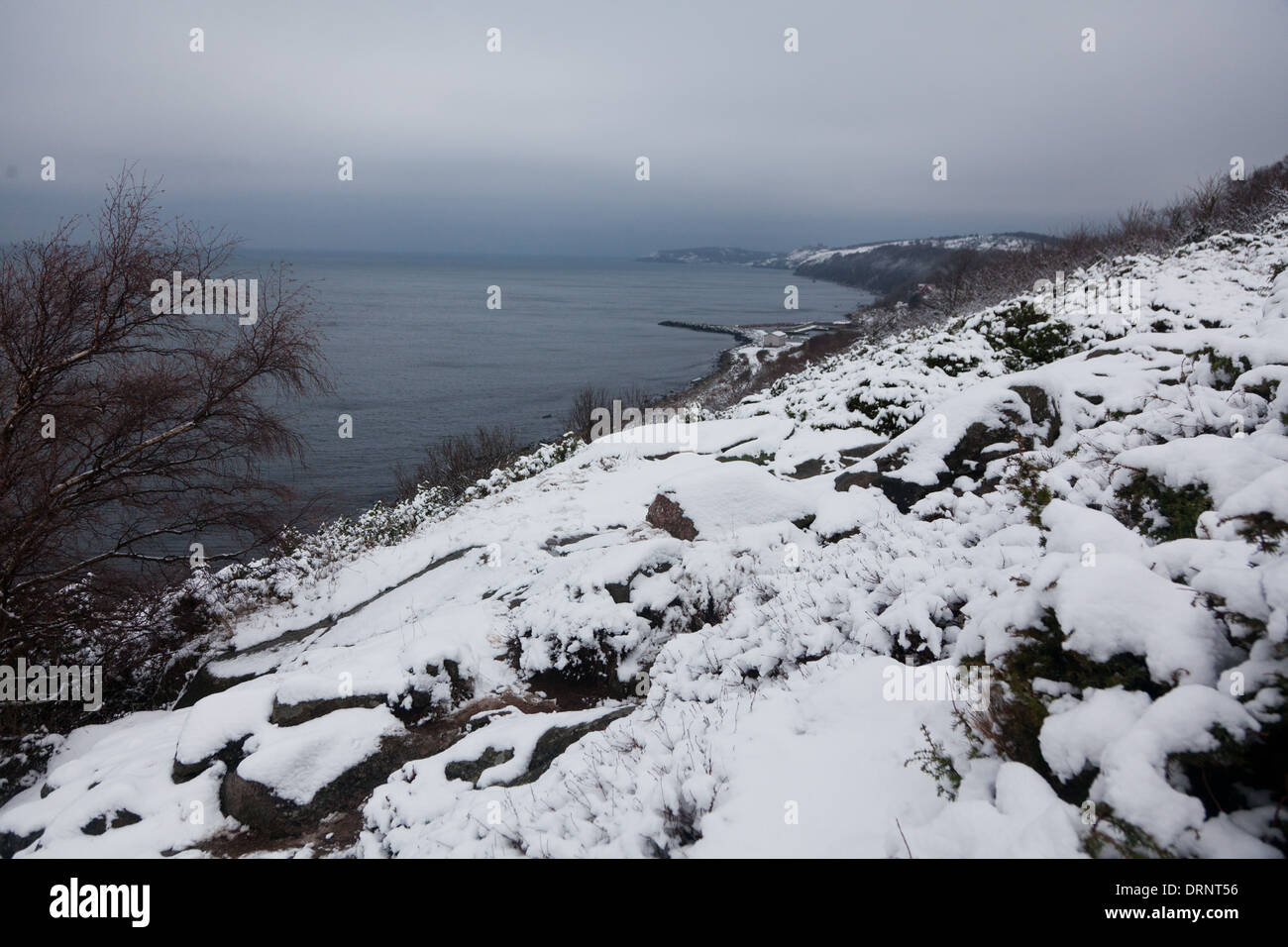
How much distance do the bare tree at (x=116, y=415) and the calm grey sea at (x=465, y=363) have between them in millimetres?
4062

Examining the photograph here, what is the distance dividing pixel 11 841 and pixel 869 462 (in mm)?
11662

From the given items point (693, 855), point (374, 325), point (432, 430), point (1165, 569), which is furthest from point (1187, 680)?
point (374, 325)

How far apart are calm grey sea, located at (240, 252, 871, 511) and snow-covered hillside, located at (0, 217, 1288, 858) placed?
507 inches

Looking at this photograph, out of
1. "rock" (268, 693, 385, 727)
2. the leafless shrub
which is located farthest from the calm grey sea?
"rock" (268, 693, 385, 727)

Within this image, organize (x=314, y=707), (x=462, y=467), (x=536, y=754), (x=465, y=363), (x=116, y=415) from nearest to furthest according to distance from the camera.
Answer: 1. (x=536, y=754)
2. (x=314, y=707)
3. (x=116, y=415)
4. (x=462, y=467)
5. (x=465, y=363)

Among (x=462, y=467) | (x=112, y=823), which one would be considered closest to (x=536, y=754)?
(x=112, y=823)

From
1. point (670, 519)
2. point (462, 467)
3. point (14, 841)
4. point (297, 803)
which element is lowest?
point (14, 841)

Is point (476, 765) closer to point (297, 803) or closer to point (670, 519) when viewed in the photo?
point (297, 803)

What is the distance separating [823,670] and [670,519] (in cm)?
479

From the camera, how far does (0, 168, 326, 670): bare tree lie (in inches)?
430

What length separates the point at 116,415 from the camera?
12.0 m

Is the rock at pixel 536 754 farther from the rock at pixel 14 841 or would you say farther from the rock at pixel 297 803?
the rock at pixel 14 841

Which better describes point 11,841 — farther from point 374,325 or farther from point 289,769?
point 374,325

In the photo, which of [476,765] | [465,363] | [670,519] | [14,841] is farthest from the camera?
[465,363]
